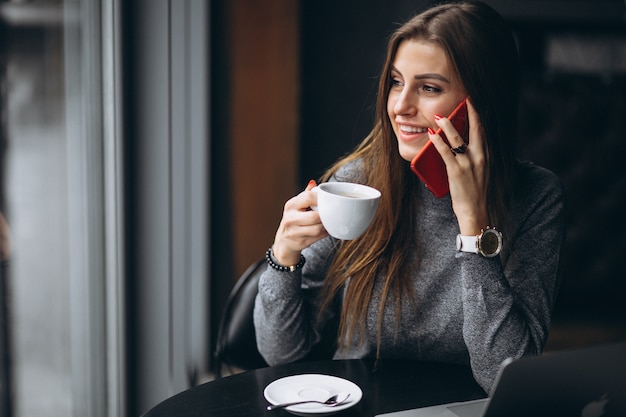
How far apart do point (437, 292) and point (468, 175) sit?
0.30 meters

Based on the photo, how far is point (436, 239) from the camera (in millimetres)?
1454

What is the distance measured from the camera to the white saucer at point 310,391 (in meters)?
0.99

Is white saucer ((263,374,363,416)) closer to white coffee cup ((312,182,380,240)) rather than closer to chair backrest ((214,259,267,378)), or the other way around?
white coffee cup ((312,182,380,240))

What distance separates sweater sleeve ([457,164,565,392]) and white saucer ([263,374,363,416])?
0.94 feet

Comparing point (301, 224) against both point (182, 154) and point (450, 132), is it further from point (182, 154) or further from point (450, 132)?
point (182, 154)

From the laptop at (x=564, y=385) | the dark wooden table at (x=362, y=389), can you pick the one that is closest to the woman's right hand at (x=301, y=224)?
the dark wooden table at (x=362, y=389)

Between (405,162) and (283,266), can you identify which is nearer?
(283,266)

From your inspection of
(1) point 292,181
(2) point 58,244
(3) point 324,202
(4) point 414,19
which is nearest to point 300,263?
(3) point 324,202

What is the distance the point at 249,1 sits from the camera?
8.66 feet

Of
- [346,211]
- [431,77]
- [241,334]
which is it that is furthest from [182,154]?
[346,211]

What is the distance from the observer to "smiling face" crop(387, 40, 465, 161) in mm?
1347

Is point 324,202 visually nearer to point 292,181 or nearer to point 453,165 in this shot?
point 453,165

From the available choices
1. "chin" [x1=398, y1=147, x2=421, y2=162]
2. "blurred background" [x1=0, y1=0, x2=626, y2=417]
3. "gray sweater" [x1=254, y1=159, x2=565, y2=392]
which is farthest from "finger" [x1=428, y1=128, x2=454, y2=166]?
"blurred background" [x1=0, y1=0, x2=626, y2=417]

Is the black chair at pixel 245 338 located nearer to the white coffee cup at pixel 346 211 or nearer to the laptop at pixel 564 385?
the white coffee cup at pixel 346 211
